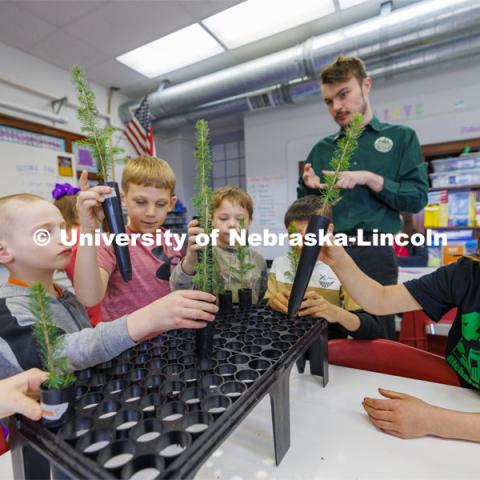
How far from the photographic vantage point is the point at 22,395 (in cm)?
43

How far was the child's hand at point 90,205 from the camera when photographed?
23.5 inches

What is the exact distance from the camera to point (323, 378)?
74 cm

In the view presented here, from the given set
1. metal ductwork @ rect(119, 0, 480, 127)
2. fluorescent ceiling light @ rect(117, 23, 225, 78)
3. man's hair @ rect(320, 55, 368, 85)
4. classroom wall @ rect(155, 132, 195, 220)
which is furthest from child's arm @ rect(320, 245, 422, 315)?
classroom wall @ rect(155, 132, 195, 220)

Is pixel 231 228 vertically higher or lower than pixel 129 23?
lower

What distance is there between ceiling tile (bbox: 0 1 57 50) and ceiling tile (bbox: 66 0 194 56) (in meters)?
0.21

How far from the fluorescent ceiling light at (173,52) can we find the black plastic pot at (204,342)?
268 cm

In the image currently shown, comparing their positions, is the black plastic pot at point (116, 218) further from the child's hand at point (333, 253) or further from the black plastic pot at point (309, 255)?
the child's hand at point (333, 253)

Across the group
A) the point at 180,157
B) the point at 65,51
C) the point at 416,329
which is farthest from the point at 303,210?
the point at 180,157

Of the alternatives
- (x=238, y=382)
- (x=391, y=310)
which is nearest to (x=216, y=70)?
(x=391, y=310)

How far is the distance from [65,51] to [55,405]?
331 centimetres

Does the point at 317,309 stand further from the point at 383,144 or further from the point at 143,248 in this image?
the point at 383,144

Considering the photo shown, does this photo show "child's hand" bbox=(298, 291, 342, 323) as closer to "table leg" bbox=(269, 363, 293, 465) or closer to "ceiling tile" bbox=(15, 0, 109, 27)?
"table leg" bbox=(269, 363, 293, 465)

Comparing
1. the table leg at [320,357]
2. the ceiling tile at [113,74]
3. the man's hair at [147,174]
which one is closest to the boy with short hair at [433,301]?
the table leg at [320,357]

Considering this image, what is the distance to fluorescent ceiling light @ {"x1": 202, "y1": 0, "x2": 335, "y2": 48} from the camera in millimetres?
2316
